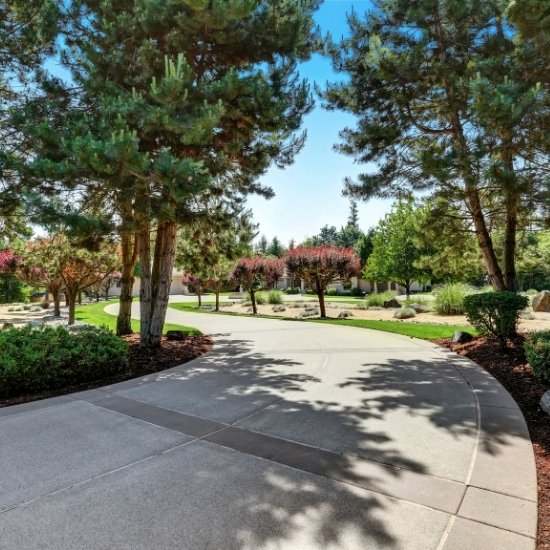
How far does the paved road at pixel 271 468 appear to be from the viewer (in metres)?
2.21

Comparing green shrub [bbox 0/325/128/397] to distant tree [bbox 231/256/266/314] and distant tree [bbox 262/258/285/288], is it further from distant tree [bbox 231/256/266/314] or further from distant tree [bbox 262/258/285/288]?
distant tree [bbox 262/258/285/288]

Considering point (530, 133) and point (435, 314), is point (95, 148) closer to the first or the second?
point (530, 133)

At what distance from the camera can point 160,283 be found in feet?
27.3

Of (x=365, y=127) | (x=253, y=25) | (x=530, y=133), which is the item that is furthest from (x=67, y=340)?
(x=530, y=133)

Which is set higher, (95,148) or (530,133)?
(530,133)

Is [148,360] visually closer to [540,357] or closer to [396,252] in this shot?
[540,357]

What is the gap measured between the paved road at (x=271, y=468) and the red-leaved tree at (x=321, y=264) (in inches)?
447

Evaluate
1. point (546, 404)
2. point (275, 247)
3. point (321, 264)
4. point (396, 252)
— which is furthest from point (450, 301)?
point (275, 247)

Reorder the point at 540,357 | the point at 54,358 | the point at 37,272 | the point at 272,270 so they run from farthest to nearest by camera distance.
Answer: the point at 272,270, the point at 37,272, the point at 54,358, the point at 540,357

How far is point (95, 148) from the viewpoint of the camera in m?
4.83

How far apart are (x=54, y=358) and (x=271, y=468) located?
3.74 m

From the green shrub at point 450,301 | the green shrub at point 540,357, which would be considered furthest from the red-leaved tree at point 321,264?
the green shrub at point 540,357

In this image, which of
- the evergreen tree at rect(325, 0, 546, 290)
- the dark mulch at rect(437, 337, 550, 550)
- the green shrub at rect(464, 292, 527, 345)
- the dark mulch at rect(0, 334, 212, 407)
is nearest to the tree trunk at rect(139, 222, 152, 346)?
the dark mulch at rect(0, 334, 212, 407)

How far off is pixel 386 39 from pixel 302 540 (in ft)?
31.2
